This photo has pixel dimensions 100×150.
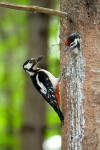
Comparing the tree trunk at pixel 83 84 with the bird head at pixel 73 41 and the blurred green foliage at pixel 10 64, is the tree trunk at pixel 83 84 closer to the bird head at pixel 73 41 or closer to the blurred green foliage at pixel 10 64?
the bird head at pixel 73 41

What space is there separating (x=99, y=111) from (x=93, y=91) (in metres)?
0.16

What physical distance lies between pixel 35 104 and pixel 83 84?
3.46 meters

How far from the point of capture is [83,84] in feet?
13.6

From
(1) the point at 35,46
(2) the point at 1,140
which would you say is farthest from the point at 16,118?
(1) the point at 35,46

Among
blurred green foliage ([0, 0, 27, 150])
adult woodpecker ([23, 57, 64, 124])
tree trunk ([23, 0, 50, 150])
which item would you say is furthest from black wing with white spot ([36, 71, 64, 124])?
blurred green foliage ([0, 0, 27, 150])

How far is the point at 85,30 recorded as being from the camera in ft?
13.8

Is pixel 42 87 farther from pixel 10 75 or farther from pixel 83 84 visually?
pixel 10 75

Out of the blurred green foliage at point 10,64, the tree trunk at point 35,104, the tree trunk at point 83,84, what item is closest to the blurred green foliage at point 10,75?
the blurred green foliage at point 10,64

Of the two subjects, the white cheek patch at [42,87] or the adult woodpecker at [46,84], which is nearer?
the adult woodpecker at [46,84]

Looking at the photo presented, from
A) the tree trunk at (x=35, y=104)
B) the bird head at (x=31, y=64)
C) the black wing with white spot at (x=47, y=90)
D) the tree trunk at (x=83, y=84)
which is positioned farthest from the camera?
the tree trunk at (x=35, y=104)

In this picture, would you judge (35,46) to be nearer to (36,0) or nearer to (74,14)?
(36,0)

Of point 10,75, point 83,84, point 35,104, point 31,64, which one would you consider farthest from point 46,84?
point 10,75

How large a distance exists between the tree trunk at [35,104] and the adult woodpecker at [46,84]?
2016 mm

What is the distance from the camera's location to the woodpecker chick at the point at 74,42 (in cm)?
413
